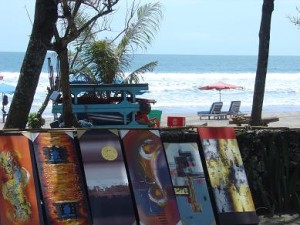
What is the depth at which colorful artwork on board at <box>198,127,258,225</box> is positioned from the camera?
7.32 metres

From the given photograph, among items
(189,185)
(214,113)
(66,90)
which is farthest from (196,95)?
(189,185)

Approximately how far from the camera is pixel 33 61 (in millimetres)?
8438

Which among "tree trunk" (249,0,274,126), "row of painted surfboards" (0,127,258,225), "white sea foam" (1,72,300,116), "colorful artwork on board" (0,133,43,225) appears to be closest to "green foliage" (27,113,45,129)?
"tree trunk" (249,0,274,126)

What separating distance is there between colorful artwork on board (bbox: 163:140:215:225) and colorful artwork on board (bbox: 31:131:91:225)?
1080 millimetres

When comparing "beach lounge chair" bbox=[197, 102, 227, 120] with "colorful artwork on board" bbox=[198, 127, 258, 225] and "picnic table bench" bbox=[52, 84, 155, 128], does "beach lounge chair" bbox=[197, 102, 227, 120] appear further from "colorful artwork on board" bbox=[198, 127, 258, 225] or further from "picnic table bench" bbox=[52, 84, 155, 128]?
"colorful artwork on board" bbox=[198, 127, 258, 225]

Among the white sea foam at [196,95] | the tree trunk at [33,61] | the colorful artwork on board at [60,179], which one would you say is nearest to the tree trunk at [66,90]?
the tree trunk at [33,61]

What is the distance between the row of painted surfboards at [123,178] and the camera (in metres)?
6.36

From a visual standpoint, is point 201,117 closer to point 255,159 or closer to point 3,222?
point 255,159

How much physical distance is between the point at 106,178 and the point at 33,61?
2386mm

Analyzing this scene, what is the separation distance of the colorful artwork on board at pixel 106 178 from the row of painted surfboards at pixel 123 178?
1 cm

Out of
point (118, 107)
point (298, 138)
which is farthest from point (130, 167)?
point (118, 107)

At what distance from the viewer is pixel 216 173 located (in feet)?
24.3

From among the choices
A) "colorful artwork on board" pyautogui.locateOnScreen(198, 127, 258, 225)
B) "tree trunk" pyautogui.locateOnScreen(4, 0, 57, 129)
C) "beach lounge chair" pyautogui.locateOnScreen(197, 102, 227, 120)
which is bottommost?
"colorful artwork on board" pyautogui.locateOnScreen(198, 127, 258, 225)

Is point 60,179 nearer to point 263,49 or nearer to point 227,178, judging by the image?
point 227,178
